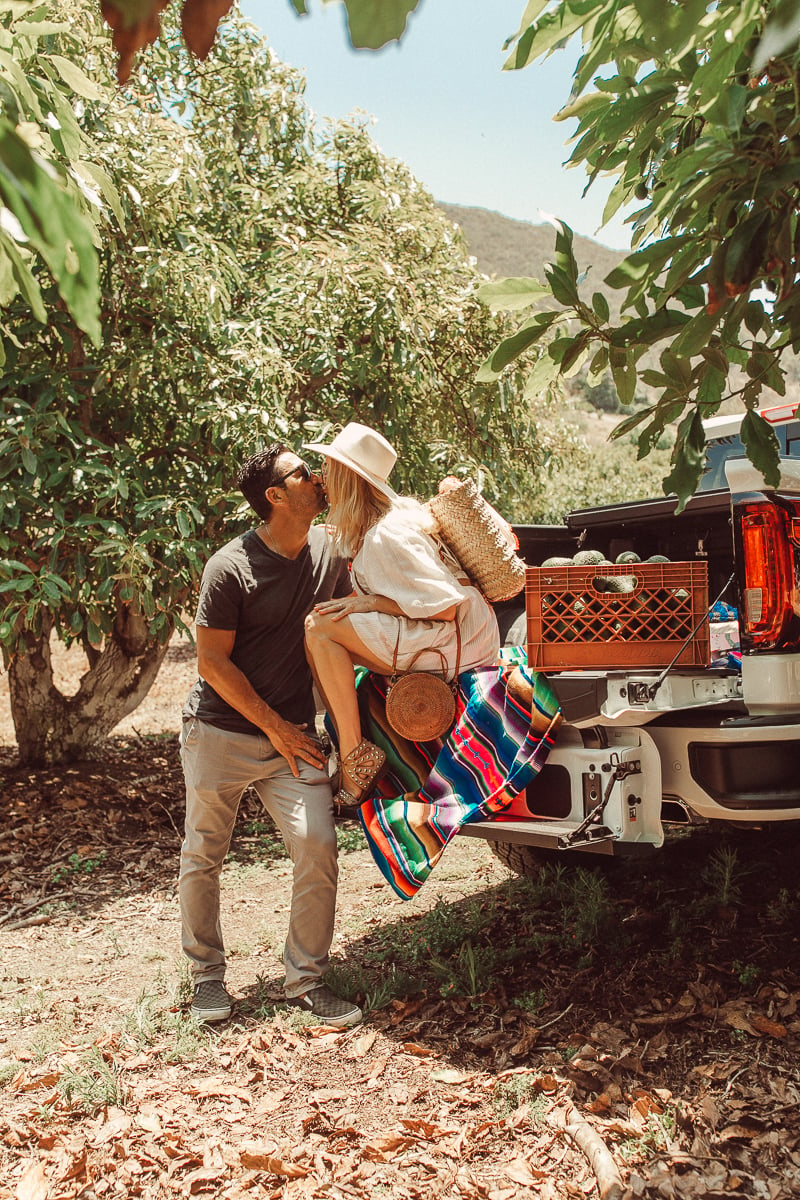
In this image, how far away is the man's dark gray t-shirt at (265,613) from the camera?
3.74 meters

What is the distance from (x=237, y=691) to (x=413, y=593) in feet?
2.36

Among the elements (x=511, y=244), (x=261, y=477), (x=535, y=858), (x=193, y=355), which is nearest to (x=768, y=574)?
(x=261, y=477)

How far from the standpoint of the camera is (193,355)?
6.19 metres

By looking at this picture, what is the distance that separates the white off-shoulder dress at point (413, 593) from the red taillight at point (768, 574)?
957 millimetres

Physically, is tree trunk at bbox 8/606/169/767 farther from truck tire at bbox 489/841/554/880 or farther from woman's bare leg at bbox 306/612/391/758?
woman's bare leg at bbox 306/612/391/758

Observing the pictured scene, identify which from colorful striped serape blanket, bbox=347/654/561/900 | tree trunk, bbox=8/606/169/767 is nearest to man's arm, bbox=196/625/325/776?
colorful striped serape blanket, bbox=347/654/561/900

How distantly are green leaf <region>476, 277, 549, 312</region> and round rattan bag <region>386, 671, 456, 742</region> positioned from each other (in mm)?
1748

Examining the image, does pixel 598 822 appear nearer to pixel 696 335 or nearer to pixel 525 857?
pixel 525 857

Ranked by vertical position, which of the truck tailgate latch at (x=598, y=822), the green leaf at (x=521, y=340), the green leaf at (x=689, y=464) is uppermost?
the green leaf at (x=521, y=340)

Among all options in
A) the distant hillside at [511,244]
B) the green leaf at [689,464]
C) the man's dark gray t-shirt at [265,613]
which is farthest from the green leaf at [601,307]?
the distant hillside at [511,244]

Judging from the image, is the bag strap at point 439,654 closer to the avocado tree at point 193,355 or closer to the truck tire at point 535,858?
the truck tire at point 535,858

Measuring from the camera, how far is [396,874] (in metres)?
3.49

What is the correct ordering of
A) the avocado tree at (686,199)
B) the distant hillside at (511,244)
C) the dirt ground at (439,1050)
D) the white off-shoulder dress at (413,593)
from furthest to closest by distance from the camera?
1. the distant hillside at (511,244)
2. the white off-shoulder dress at (413,593)
3. the dirt ground at (439,1050)
4. the avocado tree at (686,199)

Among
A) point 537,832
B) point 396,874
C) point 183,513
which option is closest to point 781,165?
point 537,832
